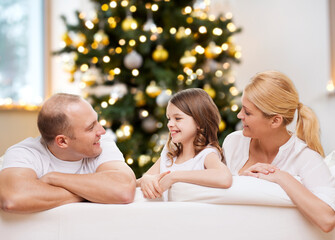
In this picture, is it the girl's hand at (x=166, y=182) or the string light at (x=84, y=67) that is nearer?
the girl's hand at (x=166, y=182)

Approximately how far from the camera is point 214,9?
468cm

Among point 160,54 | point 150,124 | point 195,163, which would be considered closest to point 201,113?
point 195,163

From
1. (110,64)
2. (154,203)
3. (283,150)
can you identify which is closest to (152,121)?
(110,64)

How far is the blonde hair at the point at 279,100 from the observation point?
66.6 inches

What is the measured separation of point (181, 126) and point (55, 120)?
55 cm

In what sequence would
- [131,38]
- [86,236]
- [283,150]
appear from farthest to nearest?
[131,38] → [283,150] → [86,236]

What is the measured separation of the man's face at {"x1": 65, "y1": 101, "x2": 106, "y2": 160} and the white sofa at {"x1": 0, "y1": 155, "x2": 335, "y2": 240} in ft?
0.89

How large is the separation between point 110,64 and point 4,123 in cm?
156

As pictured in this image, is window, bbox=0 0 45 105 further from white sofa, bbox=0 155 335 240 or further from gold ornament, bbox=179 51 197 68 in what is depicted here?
white sofa, bbox=0 155 335 240

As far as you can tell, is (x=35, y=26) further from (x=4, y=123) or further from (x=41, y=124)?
(x=41, y=124)

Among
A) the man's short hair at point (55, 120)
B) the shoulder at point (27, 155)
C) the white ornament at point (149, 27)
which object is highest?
the white ornament at point (149, 27)

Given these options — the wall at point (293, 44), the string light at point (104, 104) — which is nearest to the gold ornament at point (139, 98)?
the string light at point (104, 104)

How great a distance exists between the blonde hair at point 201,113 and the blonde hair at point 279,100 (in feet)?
0.70

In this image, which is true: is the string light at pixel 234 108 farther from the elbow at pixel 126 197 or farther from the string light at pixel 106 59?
the elbow at pixel 126 197
